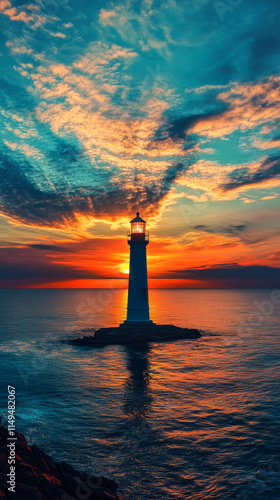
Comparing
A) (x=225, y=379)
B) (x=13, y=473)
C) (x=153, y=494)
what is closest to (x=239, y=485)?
(x=153, y=494)

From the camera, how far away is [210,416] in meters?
18.0

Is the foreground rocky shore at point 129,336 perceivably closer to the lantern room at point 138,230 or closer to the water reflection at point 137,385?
the water reflection at point 137,385

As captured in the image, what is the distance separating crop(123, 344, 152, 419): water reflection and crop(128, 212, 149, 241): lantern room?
40.3 ft

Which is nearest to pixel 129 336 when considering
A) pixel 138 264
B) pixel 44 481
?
pixel 138 264

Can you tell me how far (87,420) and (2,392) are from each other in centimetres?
910

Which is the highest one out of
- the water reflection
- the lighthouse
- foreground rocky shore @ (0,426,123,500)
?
the lighthouse

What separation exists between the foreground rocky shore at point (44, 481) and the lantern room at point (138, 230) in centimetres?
2767

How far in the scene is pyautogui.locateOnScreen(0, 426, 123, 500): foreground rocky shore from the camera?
27.3 ft

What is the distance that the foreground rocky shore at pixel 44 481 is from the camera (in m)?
8.32

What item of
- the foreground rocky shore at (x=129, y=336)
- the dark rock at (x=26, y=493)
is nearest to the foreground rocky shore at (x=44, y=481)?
the dark rock at (x=26, y=493)

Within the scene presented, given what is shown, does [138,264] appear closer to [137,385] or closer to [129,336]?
[129,336]

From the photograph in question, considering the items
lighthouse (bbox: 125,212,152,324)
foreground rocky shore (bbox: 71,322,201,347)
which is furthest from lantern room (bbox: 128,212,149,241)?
foreground rocky shore (bbox: 71,322,201,347)

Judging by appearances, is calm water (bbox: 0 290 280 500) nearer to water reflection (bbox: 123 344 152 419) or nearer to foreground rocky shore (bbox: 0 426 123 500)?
water reflection (bbox: 123 344 152 419)

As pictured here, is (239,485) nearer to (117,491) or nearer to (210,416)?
(117,491)
